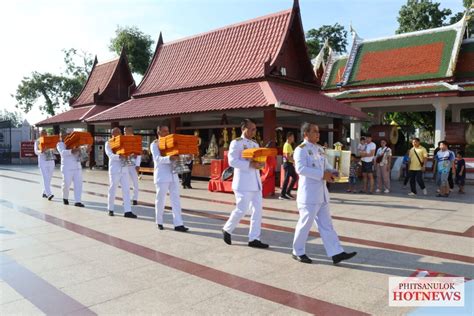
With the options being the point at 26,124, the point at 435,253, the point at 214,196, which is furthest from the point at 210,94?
the point at 26,124

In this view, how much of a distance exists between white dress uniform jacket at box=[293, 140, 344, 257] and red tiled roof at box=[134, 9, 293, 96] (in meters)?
8.97

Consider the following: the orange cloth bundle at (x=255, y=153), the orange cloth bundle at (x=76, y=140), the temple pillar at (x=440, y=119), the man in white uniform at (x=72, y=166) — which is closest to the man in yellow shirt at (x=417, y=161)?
the orange cloth bundle at (x=255, y=153)

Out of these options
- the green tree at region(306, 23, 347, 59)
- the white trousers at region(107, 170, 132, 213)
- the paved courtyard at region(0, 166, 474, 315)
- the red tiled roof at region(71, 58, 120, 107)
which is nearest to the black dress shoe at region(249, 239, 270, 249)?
the paved courtyard at region(0, 166, 474, 315)

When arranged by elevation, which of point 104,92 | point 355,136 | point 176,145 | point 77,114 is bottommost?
point 176,145

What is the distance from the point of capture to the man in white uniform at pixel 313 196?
473 cm

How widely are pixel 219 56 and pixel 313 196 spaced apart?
12159 millimetres

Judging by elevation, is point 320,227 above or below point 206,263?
above

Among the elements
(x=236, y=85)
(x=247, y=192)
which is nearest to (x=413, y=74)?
(x=236, y=85)

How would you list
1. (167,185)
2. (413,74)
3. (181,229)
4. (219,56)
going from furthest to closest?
(413,74), (219,56), (167,185), (181,229)

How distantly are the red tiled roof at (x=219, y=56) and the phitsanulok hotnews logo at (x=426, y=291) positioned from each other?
10.1 meters

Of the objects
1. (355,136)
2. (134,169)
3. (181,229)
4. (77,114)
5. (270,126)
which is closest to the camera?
(181,229)

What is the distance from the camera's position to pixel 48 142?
9953mm

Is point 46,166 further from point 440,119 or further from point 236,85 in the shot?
point 440,119

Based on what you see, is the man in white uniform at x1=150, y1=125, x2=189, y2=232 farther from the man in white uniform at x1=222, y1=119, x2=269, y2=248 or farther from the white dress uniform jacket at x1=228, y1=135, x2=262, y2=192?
the white dress uniform jacket at x1=228, y1=135, x2=262, y2=192
